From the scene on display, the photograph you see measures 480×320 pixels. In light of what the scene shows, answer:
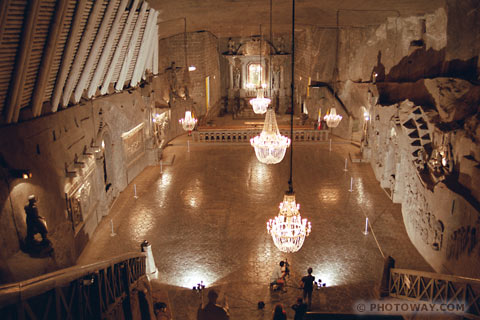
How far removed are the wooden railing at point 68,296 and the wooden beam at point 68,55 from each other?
14.6 feet

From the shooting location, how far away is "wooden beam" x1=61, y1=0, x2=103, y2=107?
7.83 m

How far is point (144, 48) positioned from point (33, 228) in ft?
26.0

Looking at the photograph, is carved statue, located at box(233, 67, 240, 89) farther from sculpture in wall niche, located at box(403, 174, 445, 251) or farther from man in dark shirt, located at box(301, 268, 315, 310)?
man in dark shirt, located at box(301, 268, 315, 310)

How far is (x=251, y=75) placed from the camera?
85.9 feet

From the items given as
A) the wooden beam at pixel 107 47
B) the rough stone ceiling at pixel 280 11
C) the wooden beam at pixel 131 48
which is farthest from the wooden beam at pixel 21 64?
the rough stone ceiling at pixel 280 11

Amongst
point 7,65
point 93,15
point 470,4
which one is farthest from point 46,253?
point 470,4

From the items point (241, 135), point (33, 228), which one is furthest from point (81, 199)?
point (241, 135)

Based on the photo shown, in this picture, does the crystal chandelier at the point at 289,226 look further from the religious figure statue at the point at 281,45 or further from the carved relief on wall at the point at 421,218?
the religious figure statue at the point at 281,45

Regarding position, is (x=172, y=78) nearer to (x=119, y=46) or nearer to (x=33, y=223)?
(x=119, y=46)

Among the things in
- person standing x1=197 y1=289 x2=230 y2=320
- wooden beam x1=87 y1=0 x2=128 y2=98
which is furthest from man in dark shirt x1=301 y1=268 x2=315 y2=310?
wooden beam x1=87 y1=0 x2=128 y2=98

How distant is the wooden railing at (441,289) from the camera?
204 inches

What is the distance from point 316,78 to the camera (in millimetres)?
20203

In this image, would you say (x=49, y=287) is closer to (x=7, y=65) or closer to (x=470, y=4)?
(x=7, y=65)

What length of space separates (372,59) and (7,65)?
13538mm
